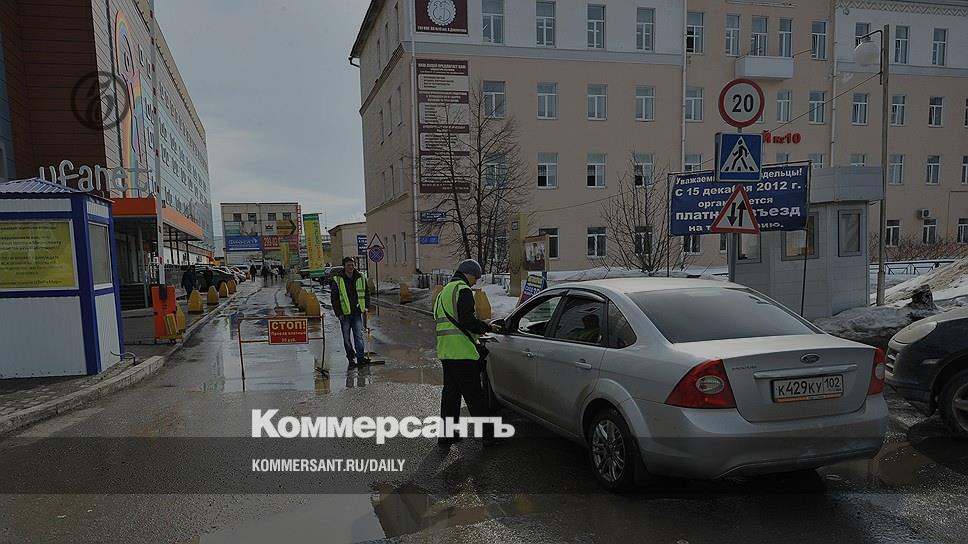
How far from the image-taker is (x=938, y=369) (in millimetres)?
5086

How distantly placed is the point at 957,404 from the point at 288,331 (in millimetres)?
8489

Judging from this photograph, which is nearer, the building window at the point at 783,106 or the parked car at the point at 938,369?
the parked car at the point at 938,369

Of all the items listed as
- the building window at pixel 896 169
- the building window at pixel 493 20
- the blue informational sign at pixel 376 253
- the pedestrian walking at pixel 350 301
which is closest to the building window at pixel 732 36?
the building window at pixel 896 169

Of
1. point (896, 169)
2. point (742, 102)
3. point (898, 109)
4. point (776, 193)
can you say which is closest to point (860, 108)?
point (898, 109)

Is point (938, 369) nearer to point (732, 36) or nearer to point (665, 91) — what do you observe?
point (665, 91)

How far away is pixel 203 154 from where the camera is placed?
291 feet

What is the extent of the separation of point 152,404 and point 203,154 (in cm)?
9314

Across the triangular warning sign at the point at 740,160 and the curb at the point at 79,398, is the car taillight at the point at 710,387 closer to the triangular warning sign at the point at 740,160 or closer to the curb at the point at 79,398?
the triangular warning sign at the point at 740,160

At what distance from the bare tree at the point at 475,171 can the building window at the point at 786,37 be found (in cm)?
1690

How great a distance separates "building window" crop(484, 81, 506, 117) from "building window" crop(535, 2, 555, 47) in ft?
10.8

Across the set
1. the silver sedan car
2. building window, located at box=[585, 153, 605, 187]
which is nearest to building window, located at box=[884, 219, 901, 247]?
building window, located at box=[585, 153, 605, 187]

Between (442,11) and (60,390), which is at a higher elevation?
(442,11)

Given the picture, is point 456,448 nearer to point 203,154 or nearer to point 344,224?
point 344,224

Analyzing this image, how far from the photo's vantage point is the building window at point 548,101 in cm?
3031
